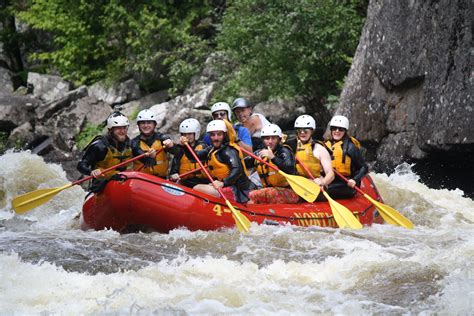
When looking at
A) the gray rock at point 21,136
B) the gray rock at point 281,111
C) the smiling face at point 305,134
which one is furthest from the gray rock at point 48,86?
the smiling face at point 305,134

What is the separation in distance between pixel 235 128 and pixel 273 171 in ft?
2.86

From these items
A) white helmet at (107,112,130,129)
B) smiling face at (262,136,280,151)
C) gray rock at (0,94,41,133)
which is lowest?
gray rock at (0,94,41,133)

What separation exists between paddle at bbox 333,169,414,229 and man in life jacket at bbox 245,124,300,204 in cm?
68

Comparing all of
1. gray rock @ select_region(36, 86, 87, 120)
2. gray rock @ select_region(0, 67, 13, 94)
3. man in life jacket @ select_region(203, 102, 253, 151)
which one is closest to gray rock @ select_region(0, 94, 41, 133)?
gray rock @ select_region(36, 86, 87, 120)

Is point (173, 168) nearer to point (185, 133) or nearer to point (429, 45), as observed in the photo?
point (185, 133)

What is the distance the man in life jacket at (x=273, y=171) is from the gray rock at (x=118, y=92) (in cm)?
1071

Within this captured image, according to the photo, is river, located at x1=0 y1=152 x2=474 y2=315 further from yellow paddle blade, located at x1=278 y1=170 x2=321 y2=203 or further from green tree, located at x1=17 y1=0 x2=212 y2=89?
green tree, located at x1=17 y1=0 x2=212 y2=89

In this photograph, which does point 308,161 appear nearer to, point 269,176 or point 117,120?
point 269,176

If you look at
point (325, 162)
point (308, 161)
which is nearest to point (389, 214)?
point (325, 162)

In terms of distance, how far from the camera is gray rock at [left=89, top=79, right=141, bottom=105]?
19078 mm

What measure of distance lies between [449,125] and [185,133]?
3604mm

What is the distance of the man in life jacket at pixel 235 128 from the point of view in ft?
30.1

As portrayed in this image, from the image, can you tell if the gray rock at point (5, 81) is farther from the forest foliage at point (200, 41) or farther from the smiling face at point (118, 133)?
the smiling face at point (118, 133)

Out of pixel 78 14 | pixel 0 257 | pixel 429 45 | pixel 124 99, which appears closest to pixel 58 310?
pixel 0 257
